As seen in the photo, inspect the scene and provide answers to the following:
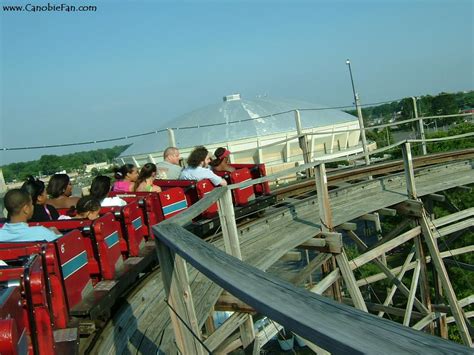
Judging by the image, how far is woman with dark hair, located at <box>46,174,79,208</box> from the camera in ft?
19.8

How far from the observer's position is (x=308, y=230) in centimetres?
655

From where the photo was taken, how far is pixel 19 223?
13.6 feet

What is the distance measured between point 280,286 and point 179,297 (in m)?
1.28

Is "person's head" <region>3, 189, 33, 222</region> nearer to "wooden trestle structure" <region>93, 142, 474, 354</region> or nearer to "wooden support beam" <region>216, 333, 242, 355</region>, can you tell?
"wooden trestle structure" <region>93, 142, 474, 354</region>

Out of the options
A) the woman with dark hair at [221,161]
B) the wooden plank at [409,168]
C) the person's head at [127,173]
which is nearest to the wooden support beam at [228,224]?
the person's head at [127,173]

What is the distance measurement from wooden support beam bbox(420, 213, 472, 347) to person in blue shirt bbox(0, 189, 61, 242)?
6.06m

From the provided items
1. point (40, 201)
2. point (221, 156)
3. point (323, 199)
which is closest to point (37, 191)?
point (40, 201)

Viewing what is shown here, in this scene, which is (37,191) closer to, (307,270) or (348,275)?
(307,270)

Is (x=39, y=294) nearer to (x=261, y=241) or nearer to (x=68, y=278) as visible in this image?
(x=68, y=278)

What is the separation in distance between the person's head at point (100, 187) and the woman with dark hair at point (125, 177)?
1.32 metres

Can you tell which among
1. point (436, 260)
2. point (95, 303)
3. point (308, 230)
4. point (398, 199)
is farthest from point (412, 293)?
point (95, 303)

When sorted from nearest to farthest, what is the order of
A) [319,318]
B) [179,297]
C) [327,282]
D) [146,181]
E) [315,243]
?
[319,318], [179,297], [327,282], [315,243], [146,181]

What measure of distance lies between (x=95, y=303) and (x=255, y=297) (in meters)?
3.31

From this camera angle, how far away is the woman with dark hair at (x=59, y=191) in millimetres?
6043
